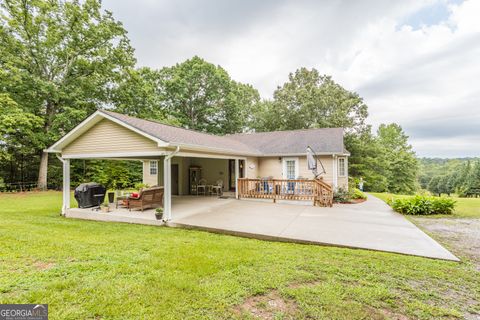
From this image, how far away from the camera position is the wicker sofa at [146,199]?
8.84 metres

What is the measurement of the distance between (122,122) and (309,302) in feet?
25.8

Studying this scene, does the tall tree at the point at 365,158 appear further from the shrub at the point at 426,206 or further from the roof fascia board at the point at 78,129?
the roof fascia board at the point at 78,129

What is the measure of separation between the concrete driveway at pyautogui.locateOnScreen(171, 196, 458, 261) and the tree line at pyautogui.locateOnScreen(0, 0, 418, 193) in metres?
12.8

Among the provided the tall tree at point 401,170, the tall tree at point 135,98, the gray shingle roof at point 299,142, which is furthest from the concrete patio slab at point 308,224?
the tall tree at point 401,170

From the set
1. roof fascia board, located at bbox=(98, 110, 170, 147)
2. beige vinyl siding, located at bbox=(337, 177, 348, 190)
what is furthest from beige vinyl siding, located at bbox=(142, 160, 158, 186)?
beige vinyl siding, located at bbox=(337, 177, 348, 190)

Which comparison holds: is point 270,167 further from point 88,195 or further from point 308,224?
point 88,195

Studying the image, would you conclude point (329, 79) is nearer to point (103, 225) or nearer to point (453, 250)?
point (453, 250)

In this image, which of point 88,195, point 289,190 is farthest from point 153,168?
point 289,190

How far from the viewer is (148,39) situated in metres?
18.5


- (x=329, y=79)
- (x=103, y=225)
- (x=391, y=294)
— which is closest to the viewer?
(x=391, y=294)

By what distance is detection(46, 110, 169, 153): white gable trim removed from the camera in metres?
7.39

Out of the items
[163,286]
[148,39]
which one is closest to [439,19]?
[163,286]

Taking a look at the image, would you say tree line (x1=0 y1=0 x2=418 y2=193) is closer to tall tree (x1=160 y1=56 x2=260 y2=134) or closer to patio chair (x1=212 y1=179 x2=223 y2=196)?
tall tree (x1=160 y1=56 x2=260 y2=134)
